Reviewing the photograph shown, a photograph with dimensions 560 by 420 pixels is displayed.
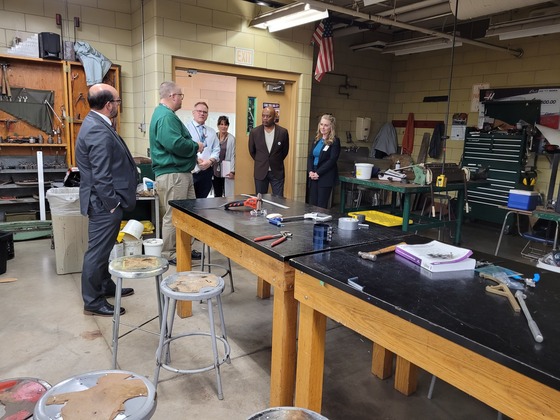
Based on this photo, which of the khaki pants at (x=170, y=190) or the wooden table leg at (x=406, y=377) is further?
the khaki pants at (x=170, y=190)

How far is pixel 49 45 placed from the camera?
15.4ft

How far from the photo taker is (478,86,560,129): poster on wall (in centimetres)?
575

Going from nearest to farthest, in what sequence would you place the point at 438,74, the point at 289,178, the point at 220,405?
Answer: the point at 220,405 → the point at 289,178 → the point at 438,74

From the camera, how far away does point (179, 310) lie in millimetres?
2979

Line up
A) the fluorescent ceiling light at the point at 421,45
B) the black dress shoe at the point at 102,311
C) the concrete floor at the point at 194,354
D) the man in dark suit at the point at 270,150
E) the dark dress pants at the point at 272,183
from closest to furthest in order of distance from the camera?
the concrete floor at the point at 194,354 → the black dress shoe at the point at 102,311 → the man in dark suit at the point at 270,150 → the dark dress pants at the point at 272,183 → the fluorescent ceiling light at the point at 421,45

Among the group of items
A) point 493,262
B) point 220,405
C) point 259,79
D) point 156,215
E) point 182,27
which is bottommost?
point 220,405

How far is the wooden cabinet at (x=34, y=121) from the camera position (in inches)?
187

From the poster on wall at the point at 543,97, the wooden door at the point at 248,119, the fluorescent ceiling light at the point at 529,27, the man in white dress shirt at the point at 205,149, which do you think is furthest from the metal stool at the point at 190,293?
the poster on wall at the point at 543,97

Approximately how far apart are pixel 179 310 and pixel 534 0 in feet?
13.5

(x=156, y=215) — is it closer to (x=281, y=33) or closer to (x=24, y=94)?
(x=24, y=94)

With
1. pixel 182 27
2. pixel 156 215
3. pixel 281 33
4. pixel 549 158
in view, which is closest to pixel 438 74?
pixel 549 158

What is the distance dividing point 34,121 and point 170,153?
89.7 inches

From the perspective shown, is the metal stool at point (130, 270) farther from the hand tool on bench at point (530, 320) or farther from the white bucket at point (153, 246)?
the hand tool on bench at point (530, 320)

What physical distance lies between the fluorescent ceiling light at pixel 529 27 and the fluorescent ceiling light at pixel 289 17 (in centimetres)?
232
